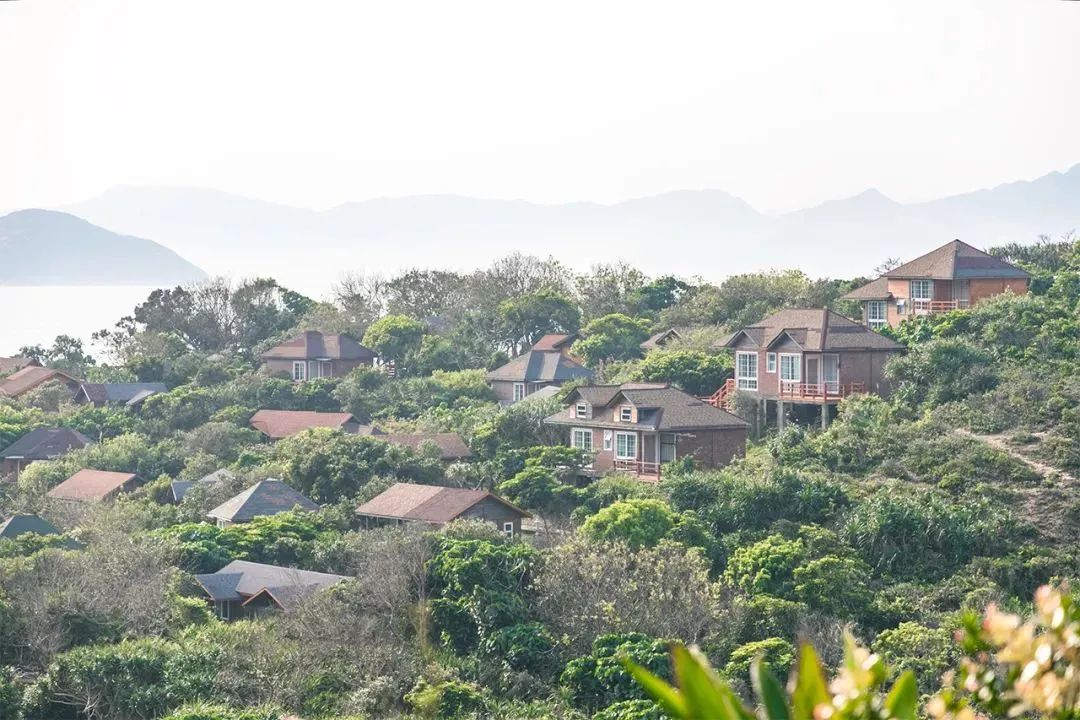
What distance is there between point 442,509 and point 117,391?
1047 inches

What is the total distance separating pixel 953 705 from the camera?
4219 mm

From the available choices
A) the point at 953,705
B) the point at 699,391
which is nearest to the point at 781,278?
the point at 699,391

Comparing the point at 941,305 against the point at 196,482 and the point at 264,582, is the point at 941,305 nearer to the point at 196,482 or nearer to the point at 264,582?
the point at 196,482

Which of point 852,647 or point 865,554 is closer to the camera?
point 852,647

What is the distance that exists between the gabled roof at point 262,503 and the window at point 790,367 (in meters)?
12.3

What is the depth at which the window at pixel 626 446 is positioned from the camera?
1507 inches

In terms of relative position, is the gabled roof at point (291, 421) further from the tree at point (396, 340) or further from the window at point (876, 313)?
the window at point (876, 313)

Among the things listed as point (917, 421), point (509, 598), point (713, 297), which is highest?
point (713, 297)

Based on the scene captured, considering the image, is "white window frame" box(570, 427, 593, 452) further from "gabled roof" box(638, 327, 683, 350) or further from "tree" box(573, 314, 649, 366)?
"tree" box(573, 314, 649, 366)

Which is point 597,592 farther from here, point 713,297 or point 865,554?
point 713,297

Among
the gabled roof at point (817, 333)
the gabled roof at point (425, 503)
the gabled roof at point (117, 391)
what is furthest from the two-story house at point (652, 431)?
the gabled roof at point (117, 391)

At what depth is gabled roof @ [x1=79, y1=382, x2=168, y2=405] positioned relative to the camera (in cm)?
5662

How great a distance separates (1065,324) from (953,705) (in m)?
35.9

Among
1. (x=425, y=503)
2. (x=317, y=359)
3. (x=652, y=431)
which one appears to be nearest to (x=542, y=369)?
(x=317, y=359)
